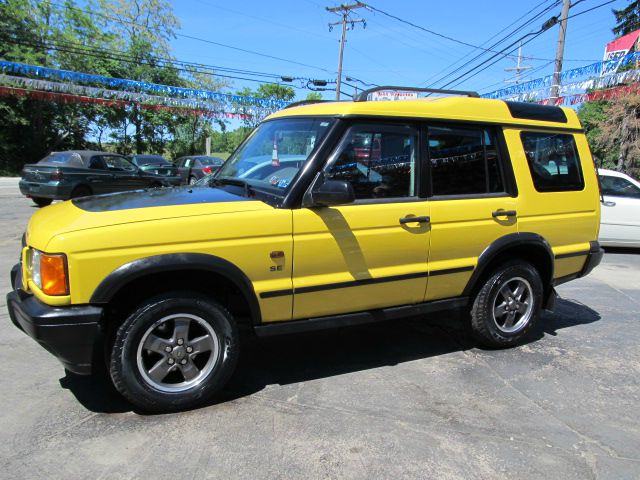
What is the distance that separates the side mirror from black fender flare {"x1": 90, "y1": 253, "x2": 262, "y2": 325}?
0.65 metres

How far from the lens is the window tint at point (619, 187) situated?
963 cm

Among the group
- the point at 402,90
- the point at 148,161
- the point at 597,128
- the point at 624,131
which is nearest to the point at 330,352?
the point at 402,90

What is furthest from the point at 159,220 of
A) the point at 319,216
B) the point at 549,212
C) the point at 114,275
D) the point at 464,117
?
the point at 549,212

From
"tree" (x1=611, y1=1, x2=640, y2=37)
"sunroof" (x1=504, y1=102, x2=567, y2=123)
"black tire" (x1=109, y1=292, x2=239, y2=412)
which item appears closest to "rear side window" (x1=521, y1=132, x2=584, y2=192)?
"sunroof" (x1=504, y1=102, x2=567, y2=123)

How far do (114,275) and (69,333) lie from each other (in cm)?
41

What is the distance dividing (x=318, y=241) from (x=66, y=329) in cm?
160

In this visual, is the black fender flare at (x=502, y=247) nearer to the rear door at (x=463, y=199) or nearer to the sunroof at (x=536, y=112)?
the rear door at (x=463, y=199)

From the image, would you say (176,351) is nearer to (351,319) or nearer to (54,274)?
(54,274)

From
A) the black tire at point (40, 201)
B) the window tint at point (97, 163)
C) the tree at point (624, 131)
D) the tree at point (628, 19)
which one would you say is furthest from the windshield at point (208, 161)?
the tree at point (628, 19)

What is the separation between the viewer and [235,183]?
3.94 meters

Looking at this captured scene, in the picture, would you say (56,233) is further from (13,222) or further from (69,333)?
(13,222)

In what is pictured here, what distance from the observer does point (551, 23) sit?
1880 cm

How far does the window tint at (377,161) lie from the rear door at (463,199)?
0.19m

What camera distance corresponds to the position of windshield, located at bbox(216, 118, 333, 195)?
142 inches
